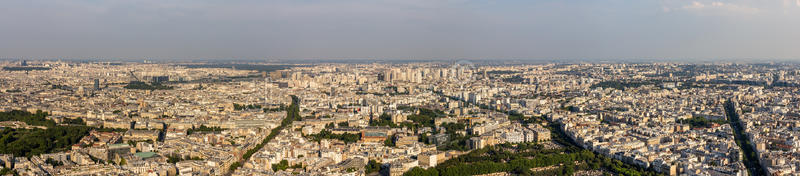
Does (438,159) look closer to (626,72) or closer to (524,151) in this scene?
(524,151)

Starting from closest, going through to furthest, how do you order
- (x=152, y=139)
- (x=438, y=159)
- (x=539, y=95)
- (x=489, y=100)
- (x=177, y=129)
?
(x=438, y=159) → (x=152, y=139) → (x=177, y=129) → (x=489, y=100) → (x=539, y=95)

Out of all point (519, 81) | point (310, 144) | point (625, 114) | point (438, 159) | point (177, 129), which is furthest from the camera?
point (519, 81)

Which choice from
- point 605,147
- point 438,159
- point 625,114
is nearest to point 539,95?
point 625,114

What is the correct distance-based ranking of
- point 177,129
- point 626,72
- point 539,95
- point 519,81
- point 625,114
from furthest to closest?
1. point 626,72
2. point 519,81
3. point 539,95
4. point 625,114
5. point 177,129

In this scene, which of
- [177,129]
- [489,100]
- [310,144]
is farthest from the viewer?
[489,100]

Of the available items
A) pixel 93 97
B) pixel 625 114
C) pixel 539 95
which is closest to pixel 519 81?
pixel 539 95

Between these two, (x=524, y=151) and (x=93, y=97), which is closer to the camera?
(x=524, y=151)

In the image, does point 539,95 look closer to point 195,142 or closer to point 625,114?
point 625,114

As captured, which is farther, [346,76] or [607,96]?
[346,76]
